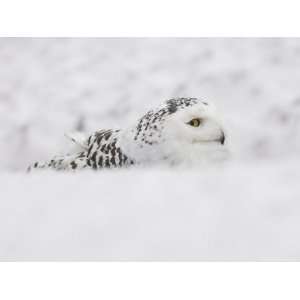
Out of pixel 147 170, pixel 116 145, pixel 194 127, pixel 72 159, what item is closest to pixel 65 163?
pixel 72 159

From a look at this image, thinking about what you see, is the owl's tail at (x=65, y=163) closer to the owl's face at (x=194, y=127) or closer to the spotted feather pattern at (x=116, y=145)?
the spotted feather pattern at (x=116, y=145)

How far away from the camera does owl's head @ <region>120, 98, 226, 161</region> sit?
172cm

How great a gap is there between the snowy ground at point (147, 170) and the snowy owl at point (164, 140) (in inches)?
2.3

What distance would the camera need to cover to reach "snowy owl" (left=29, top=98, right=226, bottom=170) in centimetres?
172

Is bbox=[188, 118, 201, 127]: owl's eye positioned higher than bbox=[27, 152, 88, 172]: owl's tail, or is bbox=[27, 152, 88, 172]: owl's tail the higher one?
bbox=[188, 118, 201, 127]: owl's eye

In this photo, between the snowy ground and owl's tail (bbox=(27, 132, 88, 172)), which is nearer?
the snowy ground

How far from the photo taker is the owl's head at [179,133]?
5.63 feet

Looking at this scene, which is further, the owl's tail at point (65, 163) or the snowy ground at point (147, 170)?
the owl's tail at point (65, 163)

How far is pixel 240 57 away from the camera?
1.89m

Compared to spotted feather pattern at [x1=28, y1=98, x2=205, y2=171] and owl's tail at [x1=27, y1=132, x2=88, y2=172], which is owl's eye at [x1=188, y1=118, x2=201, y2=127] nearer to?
spotted feather pattern at [x1=28, y1=98, x2=205, y2=171]

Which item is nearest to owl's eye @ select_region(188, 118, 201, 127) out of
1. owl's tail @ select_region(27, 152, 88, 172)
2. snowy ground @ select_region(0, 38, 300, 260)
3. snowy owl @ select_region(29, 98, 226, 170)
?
snowy owl @ select_region(29, 98, 226, 170)

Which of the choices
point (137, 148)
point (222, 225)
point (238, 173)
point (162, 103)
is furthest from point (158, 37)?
point (222, 225)

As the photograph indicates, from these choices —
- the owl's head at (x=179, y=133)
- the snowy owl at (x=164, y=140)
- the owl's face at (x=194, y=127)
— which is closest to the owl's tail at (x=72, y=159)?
the snowy owl at (x=164, y=140)

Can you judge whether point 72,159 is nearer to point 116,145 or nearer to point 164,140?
point 116,145
